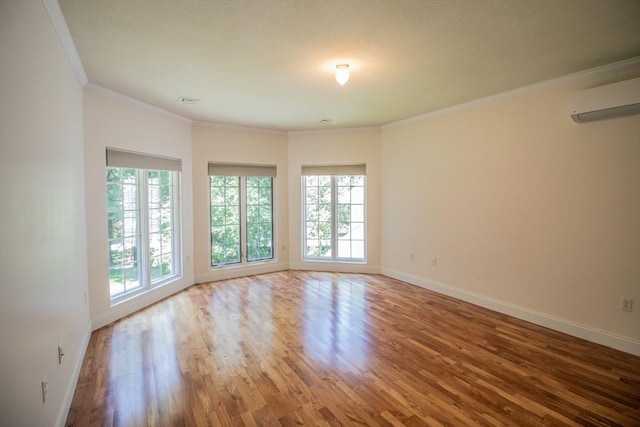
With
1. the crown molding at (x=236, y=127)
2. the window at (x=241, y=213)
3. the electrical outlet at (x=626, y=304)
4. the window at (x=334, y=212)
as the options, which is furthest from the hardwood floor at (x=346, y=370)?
the crown molding at (x=236, y=127)

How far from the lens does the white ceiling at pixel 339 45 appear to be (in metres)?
2.00

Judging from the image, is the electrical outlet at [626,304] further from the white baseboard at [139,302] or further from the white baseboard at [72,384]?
the white baseboard at [139,302]

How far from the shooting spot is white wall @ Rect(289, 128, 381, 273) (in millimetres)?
5559

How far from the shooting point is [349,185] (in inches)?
228

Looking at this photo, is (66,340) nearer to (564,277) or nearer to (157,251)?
(157,251)

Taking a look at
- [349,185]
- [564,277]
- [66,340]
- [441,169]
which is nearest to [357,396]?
[66,340]

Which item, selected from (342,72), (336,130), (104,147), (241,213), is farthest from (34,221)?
(336,130)

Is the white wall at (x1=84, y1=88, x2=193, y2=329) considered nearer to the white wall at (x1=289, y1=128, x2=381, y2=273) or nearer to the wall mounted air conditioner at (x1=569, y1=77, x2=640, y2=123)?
the white wall at (x1=289, y1=128, x2=381, y2=273)

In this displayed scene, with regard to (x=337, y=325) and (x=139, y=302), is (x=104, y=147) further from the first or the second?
(x=337, y=325)

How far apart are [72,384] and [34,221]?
4.57ft

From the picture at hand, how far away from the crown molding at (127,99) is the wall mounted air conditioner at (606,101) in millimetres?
4628

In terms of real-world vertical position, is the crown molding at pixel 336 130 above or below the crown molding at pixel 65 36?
above

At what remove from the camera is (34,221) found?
1.63 meters

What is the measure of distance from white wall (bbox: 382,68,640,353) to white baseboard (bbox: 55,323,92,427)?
13.7 ft
